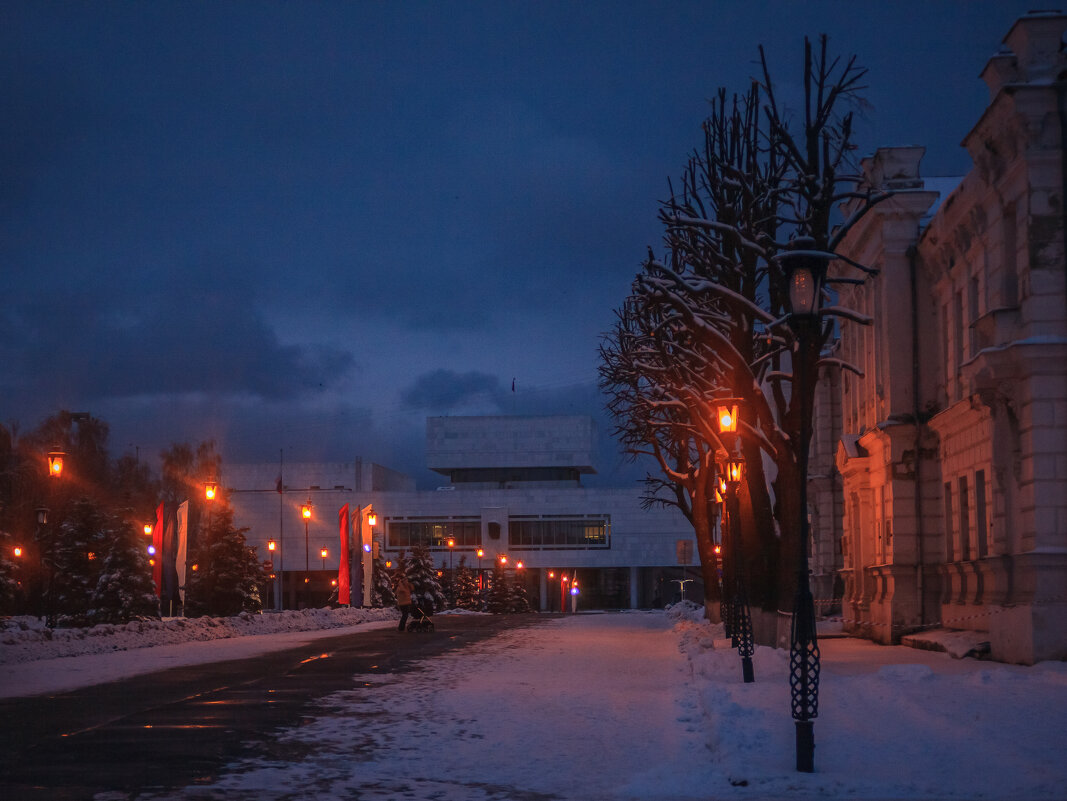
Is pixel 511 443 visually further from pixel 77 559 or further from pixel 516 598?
pixel 77 559

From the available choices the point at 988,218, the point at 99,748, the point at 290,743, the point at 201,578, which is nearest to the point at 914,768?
the point at 290,743

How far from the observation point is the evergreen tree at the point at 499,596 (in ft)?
281

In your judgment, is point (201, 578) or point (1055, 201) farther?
point (201, 578)

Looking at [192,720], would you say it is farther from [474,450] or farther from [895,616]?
[474,450]

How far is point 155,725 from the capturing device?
1295cm

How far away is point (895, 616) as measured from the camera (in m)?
28.9

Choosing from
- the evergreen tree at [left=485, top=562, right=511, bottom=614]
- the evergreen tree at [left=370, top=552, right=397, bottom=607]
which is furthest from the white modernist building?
the evergreen tree at [left=370, top=552, right=397, bottom=607]

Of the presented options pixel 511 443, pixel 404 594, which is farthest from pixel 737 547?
pixel 511 443

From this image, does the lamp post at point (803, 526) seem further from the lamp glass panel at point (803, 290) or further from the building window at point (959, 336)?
the building window at point (959, 336)

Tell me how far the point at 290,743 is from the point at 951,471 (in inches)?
792

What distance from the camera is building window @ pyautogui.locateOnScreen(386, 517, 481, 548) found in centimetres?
11550

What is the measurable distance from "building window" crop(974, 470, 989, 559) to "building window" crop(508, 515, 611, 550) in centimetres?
8677

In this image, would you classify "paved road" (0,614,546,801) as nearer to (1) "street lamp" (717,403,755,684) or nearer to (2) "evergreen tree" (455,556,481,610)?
(1) "street lamp" (717,403,755,684)

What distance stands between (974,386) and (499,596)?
66855mm
